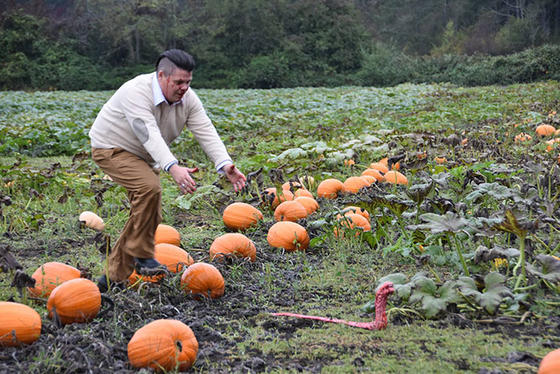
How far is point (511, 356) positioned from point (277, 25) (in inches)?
1920

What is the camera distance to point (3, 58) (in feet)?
136

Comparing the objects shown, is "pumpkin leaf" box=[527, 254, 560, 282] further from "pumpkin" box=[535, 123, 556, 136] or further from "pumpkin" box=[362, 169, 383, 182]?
"pumpkin" box=[535, 123, 556, 136]

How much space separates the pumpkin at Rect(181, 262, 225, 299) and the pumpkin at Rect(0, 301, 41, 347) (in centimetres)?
83

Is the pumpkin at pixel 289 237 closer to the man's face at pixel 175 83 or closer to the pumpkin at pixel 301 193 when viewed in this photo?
the pumpkin at pixel 301 193

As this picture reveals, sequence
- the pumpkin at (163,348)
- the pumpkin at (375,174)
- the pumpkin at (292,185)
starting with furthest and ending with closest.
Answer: the pumpkin at (375,174)
the pumpkin at (292,185)
the pumpkin at (163,348)

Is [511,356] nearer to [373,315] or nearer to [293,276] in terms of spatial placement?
[373,315]

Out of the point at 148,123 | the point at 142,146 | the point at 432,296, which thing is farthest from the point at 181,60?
the point at 432,296

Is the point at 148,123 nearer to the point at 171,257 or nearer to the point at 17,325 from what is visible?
the point at 171,257

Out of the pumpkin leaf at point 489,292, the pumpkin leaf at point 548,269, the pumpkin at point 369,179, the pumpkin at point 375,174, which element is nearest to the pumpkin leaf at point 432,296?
the pumpkin leaf at point 489,292

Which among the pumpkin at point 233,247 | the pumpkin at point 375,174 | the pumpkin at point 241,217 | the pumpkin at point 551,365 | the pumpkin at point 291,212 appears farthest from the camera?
the pumpkin at point 375,174

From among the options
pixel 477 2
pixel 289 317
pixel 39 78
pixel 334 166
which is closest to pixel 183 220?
pixel 334 166

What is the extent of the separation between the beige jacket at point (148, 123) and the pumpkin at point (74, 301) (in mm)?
754

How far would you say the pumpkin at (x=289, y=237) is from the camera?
13.2ft

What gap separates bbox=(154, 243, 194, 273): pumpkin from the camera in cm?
347
